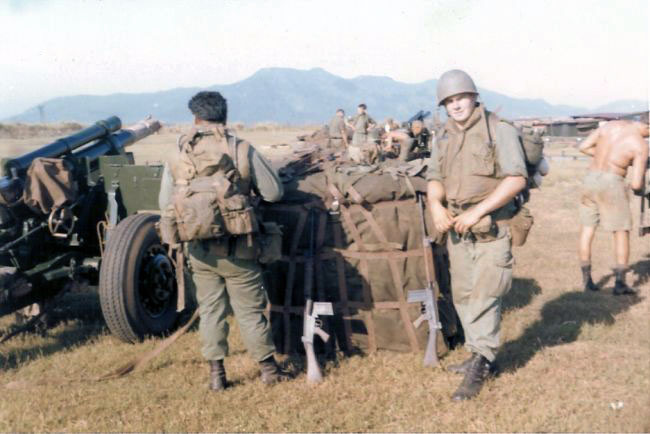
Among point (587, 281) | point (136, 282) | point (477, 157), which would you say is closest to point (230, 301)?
point (136, 282)

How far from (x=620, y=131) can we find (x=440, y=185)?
12.5 ft

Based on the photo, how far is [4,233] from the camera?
18.1 ft

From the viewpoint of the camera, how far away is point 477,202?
4211 mm

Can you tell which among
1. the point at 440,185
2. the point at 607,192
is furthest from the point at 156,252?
the point at 607,192

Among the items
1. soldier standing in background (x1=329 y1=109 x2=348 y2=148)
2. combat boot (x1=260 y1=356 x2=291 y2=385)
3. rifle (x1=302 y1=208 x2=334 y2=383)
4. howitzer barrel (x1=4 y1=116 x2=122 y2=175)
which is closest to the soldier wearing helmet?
rifle (x1=302 y1=208 x2=334 y2=383)

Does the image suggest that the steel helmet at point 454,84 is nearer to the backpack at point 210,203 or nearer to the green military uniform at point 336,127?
the backpack at point 210,203

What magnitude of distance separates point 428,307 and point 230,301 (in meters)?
1.57

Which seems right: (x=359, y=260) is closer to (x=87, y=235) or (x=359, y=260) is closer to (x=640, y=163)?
(x=87, y=235)

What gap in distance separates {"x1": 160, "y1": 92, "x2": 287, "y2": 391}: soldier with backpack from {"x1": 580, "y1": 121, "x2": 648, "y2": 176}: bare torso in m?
4.57

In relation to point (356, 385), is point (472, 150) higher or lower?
higher

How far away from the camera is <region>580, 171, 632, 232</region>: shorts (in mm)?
7008

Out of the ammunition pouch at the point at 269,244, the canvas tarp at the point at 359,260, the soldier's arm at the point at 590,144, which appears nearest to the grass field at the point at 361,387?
the canvas tarp at the point at 359,260

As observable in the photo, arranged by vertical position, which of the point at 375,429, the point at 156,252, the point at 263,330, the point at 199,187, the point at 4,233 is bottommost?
the point at 375,429

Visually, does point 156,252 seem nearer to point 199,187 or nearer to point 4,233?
point 4,233
